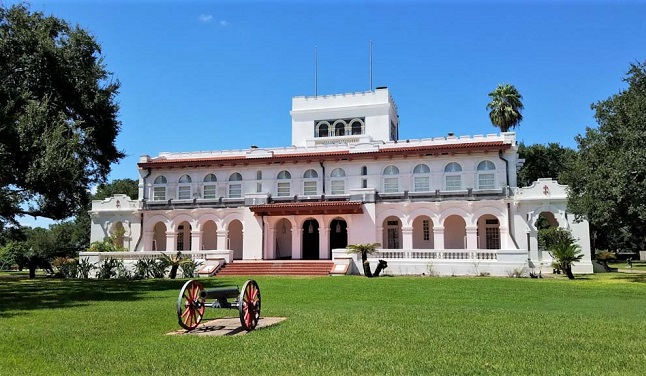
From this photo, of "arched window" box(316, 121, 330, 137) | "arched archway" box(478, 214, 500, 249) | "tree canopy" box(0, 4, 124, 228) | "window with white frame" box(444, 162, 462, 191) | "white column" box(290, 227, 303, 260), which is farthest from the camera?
"arched window" box(316, 121, 330, 137)

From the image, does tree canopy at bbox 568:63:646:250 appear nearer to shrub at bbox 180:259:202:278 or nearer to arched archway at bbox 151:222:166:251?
shrub at bbox 180:259:202:278

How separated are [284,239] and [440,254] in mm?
13665

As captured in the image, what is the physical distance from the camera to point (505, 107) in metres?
45.8

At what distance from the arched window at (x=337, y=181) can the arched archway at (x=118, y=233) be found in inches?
672

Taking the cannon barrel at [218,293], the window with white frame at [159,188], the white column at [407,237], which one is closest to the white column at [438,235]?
the white column at [407,237]

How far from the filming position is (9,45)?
2086cm

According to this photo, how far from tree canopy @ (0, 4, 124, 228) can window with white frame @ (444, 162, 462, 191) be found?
67.5ft

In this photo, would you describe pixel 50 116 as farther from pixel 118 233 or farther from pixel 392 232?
pixel 392 232

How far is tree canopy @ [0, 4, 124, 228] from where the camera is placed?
1814cm

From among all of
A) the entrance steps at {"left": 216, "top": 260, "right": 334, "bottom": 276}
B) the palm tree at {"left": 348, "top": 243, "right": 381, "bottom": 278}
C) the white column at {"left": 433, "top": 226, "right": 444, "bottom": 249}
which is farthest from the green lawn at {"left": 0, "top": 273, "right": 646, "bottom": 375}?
the white column at {"left": 433, "top": 226, "right": 444, "bottom": 249}

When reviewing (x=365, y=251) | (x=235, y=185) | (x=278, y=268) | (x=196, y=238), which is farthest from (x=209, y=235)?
(x=365, y=251)

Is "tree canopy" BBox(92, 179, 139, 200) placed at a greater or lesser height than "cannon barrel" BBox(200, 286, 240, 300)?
greater

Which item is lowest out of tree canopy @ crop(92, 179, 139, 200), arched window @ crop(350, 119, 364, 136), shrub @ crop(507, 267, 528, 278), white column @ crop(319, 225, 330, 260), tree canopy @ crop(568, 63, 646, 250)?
shrub @ crop(507, 267, 528, 278)

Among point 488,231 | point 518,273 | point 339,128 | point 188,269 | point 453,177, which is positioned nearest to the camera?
point 518,273
